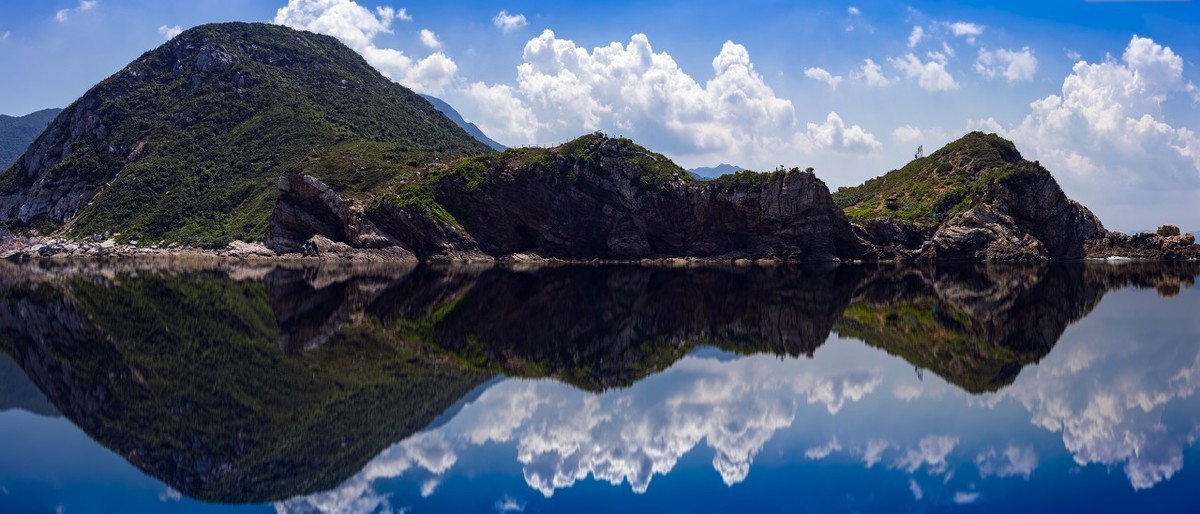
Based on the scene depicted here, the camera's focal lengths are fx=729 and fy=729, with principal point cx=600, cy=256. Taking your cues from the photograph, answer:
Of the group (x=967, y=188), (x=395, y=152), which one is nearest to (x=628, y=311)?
(x=967, y=188)

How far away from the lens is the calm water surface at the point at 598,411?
1160 centimetres

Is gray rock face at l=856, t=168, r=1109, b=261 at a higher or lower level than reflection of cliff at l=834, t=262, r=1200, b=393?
higher

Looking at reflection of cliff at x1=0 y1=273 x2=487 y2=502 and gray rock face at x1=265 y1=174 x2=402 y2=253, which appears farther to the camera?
gray rock face at x1=265 y1=174 x2=402 y2=253

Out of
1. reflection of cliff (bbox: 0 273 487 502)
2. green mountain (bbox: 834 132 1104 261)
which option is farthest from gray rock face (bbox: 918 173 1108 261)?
reflection of cliff (bbox: 0 273 487 502)

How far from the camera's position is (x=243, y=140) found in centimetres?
14512

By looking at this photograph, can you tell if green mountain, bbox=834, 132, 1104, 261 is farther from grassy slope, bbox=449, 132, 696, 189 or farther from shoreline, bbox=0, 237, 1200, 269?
grassy slope, bbox=449, 132, 696, 189

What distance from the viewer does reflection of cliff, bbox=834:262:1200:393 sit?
2158 cm

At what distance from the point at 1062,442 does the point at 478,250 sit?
8299cm

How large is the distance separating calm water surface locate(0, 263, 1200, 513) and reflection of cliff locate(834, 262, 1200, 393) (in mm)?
261

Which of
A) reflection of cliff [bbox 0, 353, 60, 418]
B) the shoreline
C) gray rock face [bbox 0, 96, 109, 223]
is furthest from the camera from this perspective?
gray rock face [bbox 0, 96, 109, 223]

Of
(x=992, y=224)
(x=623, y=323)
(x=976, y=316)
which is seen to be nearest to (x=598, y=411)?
(x=623, y=323)

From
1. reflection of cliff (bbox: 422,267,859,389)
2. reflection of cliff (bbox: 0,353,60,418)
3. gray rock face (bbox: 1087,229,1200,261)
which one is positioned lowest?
reflection of cliff (bbox: 0,353,60,418)

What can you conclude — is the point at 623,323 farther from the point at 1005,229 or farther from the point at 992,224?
the point at 1005,229

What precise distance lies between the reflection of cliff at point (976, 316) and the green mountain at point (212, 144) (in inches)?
2798
